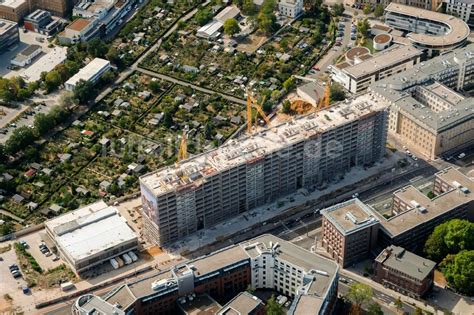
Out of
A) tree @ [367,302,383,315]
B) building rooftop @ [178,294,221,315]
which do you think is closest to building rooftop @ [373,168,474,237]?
tree @ [367,302,383,315]

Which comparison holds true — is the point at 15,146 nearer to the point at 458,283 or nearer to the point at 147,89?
the point at 147,89

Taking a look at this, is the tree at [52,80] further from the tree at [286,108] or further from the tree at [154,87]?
the tree at [286,108]

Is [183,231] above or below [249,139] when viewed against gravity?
below

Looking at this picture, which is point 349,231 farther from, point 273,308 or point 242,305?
point 242,305

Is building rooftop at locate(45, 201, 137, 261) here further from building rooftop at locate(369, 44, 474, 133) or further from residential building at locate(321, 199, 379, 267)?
building rooftop at locate(369, 44, 474, 133)

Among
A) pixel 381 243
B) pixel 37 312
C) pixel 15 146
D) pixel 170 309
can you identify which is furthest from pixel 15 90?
pixel 381 243

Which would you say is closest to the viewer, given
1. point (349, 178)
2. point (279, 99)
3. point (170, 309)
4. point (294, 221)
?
point (170, 309)
